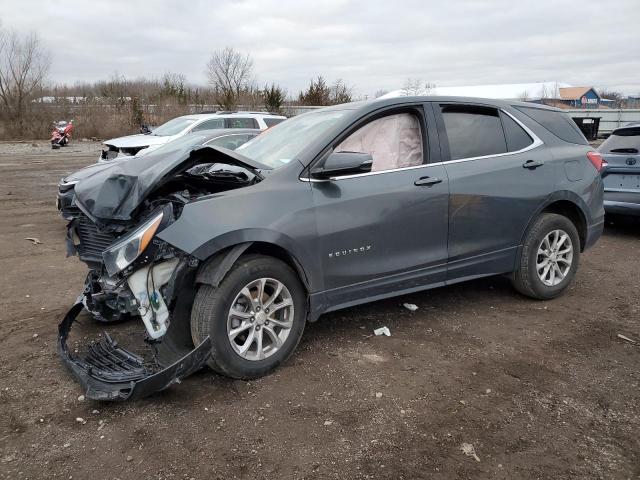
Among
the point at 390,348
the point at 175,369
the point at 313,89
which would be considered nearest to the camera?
the point at 175,369

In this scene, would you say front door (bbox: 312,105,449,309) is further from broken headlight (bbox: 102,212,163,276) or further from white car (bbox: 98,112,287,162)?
white car (bbox: 98,112,287,162)

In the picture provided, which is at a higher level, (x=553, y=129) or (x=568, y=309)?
(x=553, y=129)

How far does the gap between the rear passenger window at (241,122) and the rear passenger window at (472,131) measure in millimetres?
8229

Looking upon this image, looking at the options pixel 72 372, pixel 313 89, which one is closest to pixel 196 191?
pixel 72 372

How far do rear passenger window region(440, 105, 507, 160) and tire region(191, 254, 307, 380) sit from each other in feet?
6.02

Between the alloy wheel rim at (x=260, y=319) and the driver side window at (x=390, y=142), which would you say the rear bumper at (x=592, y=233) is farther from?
the alloy wheel rim at (x=260, y=319)

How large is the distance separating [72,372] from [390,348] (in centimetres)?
218

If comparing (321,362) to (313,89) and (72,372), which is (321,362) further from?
(313,89)

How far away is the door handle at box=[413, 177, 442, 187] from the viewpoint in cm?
408

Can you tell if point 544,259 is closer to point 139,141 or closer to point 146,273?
point 146,273

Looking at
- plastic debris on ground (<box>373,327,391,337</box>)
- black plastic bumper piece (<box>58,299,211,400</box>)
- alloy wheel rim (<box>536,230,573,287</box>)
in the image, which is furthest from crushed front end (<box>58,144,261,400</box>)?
alloy wheel rim (<box>536,230,573,287</box>)

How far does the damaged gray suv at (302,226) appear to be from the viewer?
128 inches

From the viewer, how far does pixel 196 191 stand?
3.57 m

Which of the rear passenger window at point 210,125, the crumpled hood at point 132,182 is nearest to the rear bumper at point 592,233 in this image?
the crumpled hood at point 132,182
